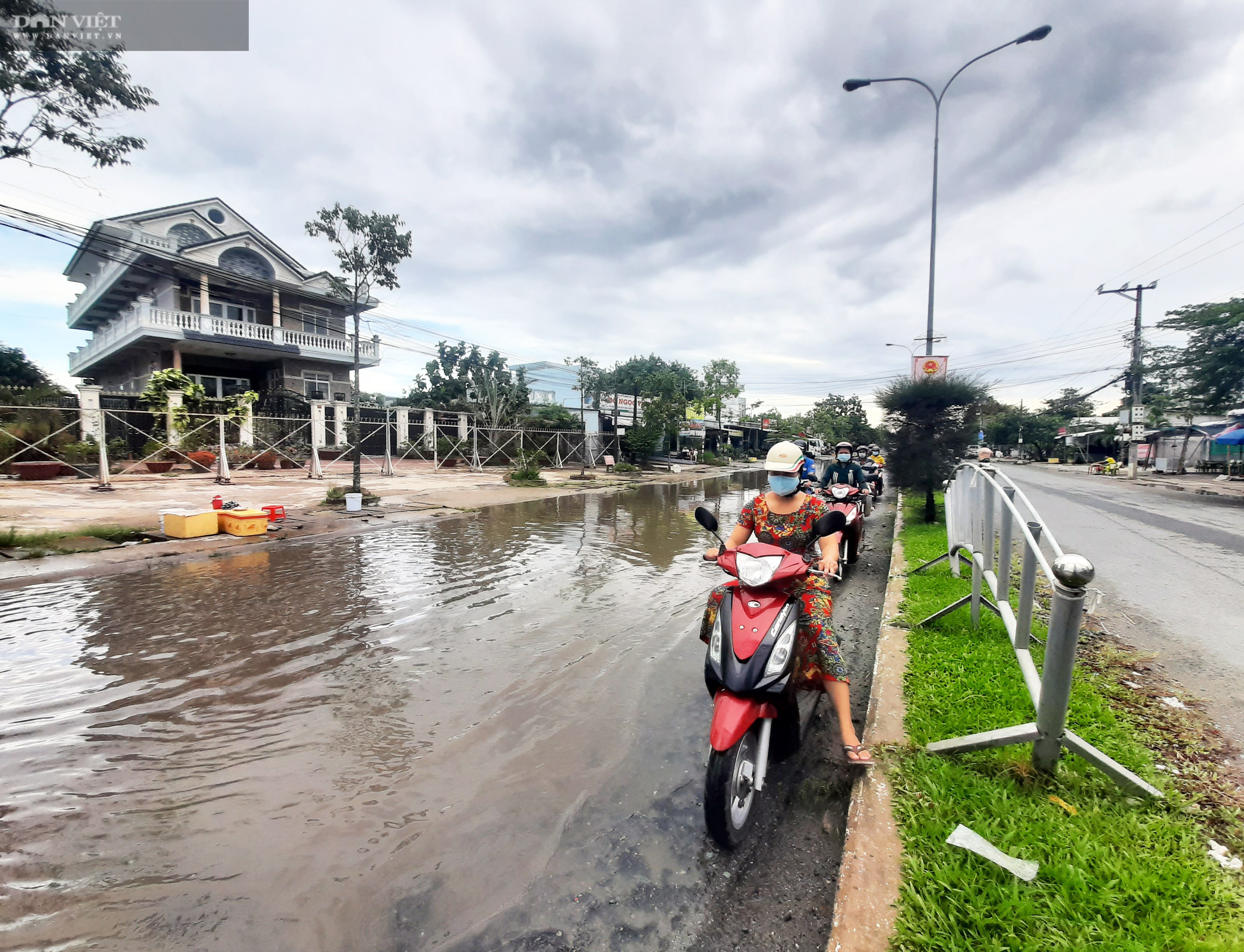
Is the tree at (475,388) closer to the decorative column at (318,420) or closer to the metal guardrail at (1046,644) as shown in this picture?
the decorative column at (318,420)

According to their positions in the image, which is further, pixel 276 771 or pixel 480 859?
pixel 276 771

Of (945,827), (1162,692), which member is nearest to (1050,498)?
(1162,692)

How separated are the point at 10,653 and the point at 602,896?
516cm

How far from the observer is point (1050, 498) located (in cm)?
1415

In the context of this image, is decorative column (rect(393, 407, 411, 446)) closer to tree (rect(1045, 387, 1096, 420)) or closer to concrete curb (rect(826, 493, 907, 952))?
concrete curb (rect(826, 493, 907, 952))

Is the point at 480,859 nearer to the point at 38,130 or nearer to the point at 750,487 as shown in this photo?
the point at 38,130

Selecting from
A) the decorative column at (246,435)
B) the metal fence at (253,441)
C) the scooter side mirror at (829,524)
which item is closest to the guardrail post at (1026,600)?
the scooter side mirror at (829,524)

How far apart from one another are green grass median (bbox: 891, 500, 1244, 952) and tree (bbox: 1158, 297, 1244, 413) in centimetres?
1793

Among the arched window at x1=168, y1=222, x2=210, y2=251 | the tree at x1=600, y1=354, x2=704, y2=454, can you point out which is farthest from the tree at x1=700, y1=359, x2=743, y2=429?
the arched window at x1=168, y1=222, x2=210, y2=251

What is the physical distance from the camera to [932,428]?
9969 mm

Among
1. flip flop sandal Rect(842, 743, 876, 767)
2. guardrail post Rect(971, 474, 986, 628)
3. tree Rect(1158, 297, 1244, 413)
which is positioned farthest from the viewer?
tree Rect(1158, 297, 1244, 413)

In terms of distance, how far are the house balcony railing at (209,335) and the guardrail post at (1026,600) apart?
19.7 m

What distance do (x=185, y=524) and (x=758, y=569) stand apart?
909cm

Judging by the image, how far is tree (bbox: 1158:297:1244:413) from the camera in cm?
1435
